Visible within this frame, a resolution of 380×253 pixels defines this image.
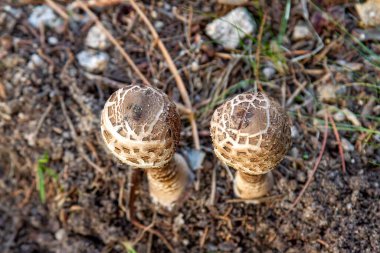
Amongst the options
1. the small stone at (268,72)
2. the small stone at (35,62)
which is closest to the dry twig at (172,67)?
the small stone at (268,72)

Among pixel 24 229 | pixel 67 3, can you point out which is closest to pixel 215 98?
pixel 67 3

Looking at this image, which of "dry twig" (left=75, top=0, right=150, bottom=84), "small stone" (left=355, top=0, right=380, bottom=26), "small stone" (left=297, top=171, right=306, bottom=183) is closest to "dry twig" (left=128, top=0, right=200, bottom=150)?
"dry twig" (left=75, top=0, right=150, bottom=84)

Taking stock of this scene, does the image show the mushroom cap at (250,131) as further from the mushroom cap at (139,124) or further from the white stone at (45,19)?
the white stone at (45,19)

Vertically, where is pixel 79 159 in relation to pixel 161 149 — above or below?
below

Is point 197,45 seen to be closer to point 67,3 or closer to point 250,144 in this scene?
point 67,3

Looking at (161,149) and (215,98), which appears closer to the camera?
(161,149)

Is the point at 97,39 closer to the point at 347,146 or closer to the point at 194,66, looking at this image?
the point at 194,66
